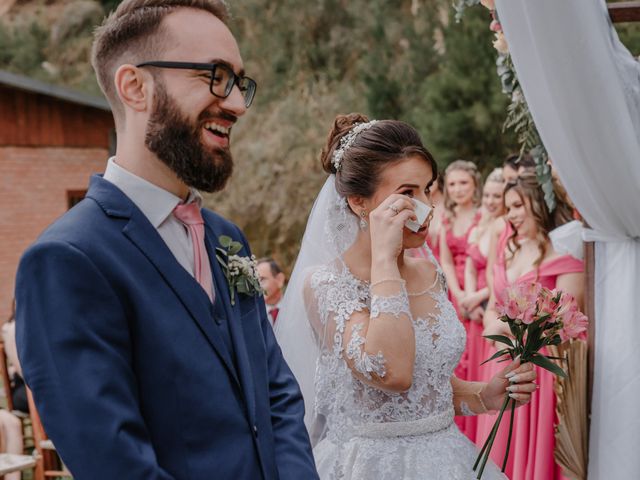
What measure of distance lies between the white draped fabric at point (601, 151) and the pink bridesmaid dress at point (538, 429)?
0.56 m

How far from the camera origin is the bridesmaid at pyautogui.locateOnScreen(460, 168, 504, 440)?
5766 millimetres

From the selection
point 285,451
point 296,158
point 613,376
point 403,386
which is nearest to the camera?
point 285,451

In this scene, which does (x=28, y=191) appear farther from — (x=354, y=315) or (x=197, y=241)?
(x=197, y=241)

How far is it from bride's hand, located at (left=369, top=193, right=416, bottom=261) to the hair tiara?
314 mm

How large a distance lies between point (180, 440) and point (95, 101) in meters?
12.7

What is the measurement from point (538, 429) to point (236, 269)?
2466 mm

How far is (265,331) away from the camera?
2059 mm

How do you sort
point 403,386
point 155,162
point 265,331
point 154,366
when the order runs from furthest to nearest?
point 403,386 → point 265,331 → point 155,162 → point 154,366

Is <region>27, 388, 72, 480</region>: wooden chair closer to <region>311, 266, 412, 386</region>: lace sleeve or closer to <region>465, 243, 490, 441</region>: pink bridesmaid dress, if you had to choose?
<region>465, 243, 490, 441</region>: pink bridesmaid dress

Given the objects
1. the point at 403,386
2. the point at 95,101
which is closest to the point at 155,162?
the point at 403,386

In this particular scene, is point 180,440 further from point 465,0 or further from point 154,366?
point 465,0

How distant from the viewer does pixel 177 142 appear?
5.67ft

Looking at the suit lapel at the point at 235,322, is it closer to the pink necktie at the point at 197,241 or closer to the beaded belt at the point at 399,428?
the pink necktie at the point at 197,241

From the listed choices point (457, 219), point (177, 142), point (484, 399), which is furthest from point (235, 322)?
point (457, 219)
